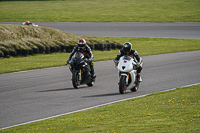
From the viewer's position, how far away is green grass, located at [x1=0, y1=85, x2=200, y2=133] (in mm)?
7371

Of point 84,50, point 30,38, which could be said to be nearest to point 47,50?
point 30,38

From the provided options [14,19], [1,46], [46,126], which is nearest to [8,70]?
[1,46]

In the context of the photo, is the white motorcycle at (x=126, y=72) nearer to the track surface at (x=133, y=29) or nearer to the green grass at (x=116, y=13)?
the track surface at (x=133, y=29)

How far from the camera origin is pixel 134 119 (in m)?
8.21

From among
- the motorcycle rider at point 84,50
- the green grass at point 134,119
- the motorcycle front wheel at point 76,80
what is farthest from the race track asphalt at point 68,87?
the motorcycle rider at point 84,50

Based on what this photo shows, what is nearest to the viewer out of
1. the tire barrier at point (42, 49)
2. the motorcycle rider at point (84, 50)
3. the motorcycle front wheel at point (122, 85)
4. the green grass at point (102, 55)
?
the motorcycle front wheel at point (122, 85)

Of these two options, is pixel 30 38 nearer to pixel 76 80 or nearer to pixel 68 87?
pixel 68 87

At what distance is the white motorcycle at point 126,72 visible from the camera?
1198 centimetres

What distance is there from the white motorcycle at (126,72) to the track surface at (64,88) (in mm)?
280

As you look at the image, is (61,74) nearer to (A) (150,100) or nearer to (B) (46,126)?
(A) (150,100)

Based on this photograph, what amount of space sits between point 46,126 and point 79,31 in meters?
29.4

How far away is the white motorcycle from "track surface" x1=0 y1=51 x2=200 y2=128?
0.28 meters

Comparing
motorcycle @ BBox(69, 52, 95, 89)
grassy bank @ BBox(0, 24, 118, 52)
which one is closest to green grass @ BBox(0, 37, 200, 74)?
grassy bank @ BBox(0, 24, 118, 52)

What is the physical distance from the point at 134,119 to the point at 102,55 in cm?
1585
